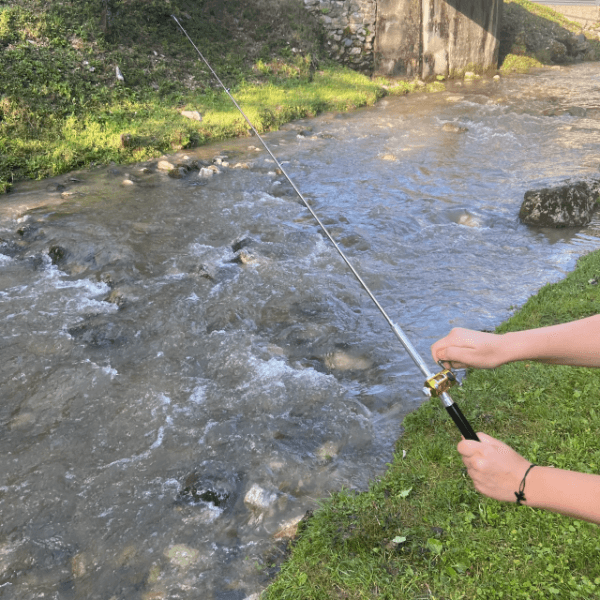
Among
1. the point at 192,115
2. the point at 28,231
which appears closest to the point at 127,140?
the point at 192,115

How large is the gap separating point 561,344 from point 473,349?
356 mm

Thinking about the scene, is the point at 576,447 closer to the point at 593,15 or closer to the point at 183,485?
the point at 183,485

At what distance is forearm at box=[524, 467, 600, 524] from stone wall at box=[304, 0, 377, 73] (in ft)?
63.1

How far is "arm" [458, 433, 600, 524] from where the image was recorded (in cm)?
186

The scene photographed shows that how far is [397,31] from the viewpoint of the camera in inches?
738

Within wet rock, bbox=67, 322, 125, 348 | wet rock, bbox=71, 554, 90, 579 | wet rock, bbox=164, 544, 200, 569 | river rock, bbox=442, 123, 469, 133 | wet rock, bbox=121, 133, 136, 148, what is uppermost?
wet rock, bbox=121, 133, 136, 148

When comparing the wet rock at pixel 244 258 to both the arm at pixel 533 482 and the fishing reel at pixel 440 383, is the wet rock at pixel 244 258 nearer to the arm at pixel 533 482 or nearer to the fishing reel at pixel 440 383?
the fishing reel at pixel 440 383

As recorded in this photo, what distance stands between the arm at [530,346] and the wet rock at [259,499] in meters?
1.97

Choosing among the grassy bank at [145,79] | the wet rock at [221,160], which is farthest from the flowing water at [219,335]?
the grassy bank at [145,79]

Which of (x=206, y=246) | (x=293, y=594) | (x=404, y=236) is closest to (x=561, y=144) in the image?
(x=404, y=236)

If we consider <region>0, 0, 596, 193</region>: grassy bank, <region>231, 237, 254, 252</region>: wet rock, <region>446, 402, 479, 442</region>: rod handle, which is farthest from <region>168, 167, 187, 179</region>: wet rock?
<region>446, 402, 479, 442</region>: rod handle

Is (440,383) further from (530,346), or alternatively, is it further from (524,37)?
(524,37)

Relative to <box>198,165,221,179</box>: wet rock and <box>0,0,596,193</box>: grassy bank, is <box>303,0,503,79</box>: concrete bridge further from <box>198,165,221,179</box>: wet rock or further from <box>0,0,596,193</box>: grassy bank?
<box>198,165,221,179</box>: wet rock

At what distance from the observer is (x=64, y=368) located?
541 cm
